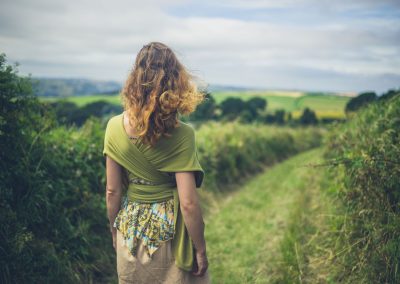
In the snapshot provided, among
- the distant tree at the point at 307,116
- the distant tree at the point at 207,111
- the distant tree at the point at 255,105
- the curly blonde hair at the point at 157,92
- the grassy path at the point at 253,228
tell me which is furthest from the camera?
the distant tree at the point at 307,116

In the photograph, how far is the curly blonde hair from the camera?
2.30 m

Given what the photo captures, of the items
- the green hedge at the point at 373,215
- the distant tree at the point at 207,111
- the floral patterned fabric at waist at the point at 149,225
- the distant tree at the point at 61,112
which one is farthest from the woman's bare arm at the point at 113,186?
the distant tree at the point at 207,111

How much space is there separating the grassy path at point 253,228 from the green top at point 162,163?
213cm

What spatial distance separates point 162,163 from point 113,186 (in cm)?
44

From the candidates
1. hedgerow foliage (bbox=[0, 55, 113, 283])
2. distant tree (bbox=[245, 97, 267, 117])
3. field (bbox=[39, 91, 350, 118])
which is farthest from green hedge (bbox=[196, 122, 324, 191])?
hedgerow foliage (bbox=[0, 55, 113, 283])

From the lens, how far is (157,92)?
2.32 m

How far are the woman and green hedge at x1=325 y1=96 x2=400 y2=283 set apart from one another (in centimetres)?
203

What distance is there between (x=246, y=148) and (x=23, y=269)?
10.7 metres

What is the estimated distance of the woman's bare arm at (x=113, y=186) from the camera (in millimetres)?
2527

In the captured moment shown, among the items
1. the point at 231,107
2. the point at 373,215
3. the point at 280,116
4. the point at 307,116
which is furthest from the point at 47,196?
the point at 307,116

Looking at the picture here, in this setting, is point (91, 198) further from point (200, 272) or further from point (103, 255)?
point (200, 272)

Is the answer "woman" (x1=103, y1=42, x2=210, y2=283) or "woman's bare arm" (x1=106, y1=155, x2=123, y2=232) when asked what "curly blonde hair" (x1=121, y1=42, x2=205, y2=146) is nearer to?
"woman" (x1=103, y1=42, x2=210, y2=283)

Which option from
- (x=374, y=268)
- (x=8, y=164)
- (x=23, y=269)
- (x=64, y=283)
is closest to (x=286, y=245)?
(x=374, y=268)

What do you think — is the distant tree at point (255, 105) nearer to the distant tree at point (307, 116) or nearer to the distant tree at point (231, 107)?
the distant tree at point (231, 107)
